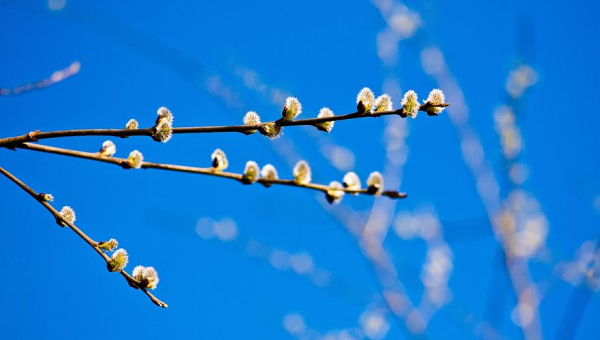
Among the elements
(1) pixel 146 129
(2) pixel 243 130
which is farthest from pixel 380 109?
(1) pixel 146 129

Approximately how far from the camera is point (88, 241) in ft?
4.98

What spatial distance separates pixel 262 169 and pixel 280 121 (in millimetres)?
157

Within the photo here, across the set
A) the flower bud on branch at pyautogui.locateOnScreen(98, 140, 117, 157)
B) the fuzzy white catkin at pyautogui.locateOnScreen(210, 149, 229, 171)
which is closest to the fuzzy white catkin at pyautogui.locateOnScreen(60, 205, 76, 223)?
the flower bud on branch at pyautogui.locateOnScreen(98, 140, 117, 157)

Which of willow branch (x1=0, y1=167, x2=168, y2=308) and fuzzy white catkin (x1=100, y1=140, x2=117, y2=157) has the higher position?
fuzzy white catkin (x1=100, y1=140, x2=117, y2=157)

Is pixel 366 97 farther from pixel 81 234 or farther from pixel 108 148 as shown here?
pixel 81 234

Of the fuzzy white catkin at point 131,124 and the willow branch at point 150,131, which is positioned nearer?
the willow branch at point 150,131

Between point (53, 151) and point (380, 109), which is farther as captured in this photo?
point (380, 109)

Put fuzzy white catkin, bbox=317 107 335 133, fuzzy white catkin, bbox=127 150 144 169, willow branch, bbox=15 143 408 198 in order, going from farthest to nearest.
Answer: fuzzy white catkin, bbox=317 107 335 133 → fuzzy white catkin, bbox=127 150 144 169 → willow branch, bbox=15 143 408 198

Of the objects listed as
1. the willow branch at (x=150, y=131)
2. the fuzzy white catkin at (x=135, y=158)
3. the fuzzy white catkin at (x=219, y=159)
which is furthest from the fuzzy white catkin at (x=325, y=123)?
the fuzzy white catkin at (x=135, y=158)

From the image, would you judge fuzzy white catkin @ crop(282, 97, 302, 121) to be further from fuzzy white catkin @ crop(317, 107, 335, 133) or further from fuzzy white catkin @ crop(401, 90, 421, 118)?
fuzzy white catkin @ crop(401, 90, 421, 118)

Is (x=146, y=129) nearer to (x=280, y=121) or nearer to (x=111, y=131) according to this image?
(x=111, y=131)

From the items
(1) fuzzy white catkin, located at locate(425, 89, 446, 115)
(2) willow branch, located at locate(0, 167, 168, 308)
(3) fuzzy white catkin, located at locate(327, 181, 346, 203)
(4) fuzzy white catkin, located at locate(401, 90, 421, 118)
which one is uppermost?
(1) fuzzy white catkin, located at locate(425, 89, 446, 115)

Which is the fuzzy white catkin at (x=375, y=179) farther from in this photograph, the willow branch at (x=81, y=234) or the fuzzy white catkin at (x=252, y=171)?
the willow branch at (x=81, y=234)

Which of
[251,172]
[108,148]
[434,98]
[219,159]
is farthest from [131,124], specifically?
[434,98]
